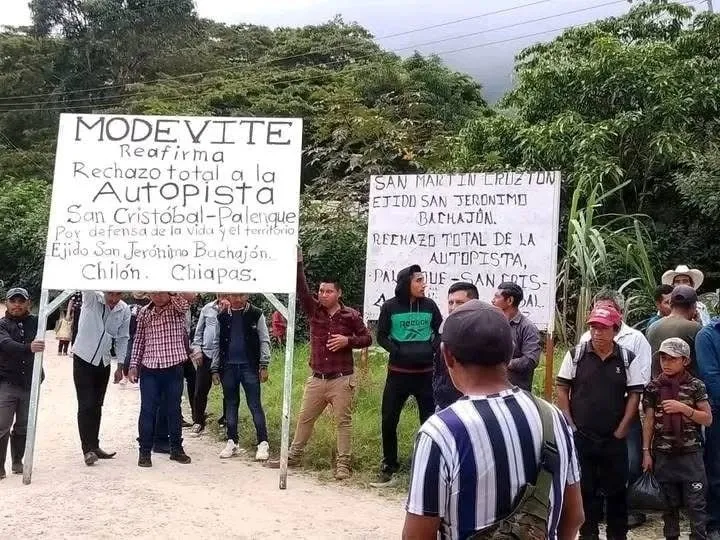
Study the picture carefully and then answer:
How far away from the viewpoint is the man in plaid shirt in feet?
21.6

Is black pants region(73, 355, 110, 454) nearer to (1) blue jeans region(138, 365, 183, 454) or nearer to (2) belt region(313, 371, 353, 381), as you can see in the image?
(1) blue jeans region(138, 365, 183, 454)

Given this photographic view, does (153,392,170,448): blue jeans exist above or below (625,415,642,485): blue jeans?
below

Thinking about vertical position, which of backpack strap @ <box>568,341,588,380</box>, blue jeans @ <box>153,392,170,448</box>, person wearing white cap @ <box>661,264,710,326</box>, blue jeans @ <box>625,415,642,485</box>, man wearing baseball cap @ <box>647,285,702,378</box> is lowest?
blue jeans @ <box>153,392,170,448</box>

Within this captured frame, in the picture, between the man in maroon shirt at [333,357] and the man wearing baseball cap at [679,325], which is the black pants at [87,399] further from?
the man wearing baseball cap at [679,325]

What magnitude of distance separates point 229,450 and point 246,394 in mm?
522

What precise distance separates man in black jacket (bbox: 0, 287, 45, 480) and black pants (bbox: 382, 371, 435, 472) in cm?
284

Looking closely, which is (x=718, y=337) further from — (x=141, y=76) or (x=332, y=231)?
(x=141, y=76)

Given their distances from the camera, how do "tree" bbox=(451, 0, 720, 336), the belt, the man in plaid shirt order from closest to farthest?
the belt → the man in plaid shirt → "tree" bbox=(451, 0, 720, 336)

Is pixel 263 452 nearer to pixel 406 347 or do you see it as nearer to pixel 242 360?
pixel 242 360

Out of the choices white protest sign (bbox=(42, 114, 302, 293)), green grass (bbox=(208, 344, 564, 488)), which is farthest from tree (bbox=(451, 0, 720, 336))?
white protest sign (bbox=(42, 114, 302, 293))

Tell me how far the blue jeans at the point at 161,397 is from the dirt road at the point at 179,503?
272 millimetres

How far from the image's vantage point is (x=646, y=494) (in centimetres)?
517

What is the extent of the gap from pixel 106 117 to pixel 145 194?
72 centimetres

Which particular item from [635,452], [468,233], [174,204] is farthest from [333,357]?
[635,452]
